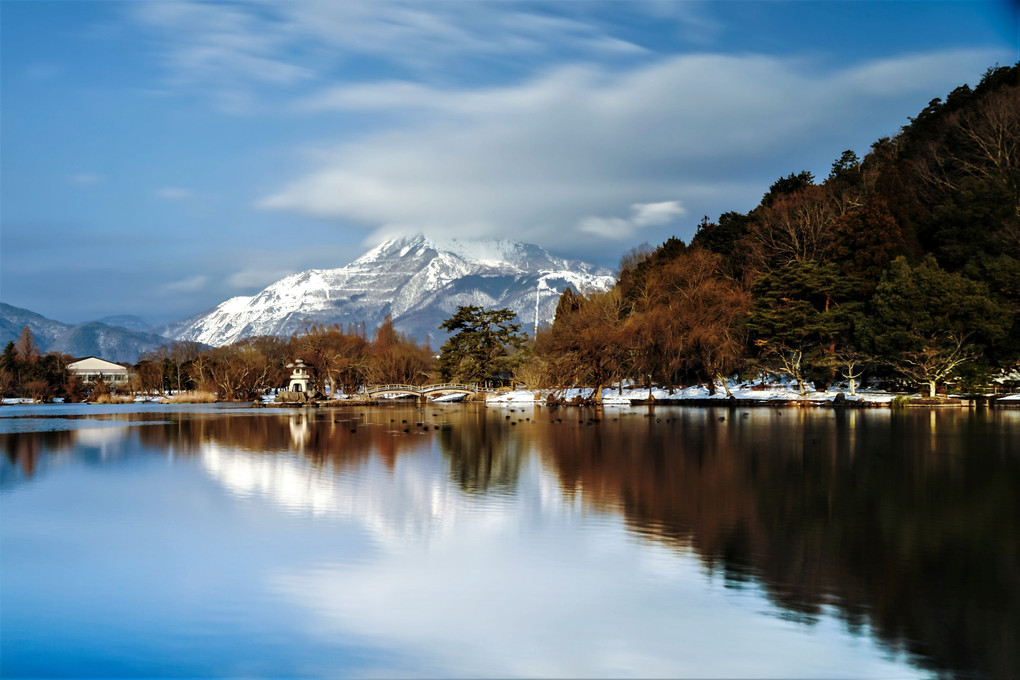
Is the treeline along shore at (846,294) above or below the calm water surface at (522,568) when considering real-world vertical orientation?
above

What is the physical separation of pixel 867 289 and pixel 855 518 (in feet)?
146

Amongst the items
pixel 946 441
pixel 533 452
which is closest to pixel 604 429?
pixel 533 452

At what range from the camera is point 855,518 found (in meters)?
13.2

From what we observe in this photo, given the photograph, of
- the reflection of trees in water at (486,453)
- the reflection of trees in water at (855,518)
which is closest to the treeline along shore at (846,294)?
the reflection of trees in water at (486,453)

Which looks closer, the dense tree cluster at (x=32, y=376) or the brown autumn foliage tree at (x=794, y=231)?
the brown autumn foliage tree at (x=794, y=231)

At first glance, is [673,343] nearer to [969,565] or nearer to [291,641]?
[969,565]

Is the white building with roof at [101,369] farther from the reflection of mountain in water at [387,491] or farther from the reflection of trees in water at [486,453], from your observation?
the reflection of mountain in water at [387,491]

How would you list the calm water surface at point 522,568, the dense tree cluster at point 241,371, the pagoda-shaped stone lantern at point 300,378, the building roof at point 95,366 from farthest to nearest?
the building roof at point 95,366, the dense tree cluster at point 241,371, the pagoda-shaped stone lantern at point 300,378, the calm water surface at point 522,568

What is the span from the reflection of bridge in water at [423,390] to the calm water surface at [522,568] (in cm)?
5502

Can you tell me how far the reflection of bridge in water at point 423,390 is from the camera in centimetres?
7769

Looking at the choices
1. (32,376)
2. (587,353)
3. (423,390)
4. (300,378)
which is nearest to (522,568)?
(587,353)

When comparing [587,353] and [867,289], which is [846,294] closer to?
[867,289]

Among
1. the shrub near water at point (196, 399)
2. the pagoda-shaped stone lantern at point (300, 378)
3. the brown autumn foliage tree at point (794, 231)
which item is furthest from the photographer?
the shrub near water at point (196, 399)

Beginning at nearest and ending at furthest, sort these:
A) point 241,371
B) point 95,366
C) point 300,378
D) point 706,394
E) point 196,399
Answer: point 706,394, point 300,378, point 196,399, point 241,371, point 95,366
